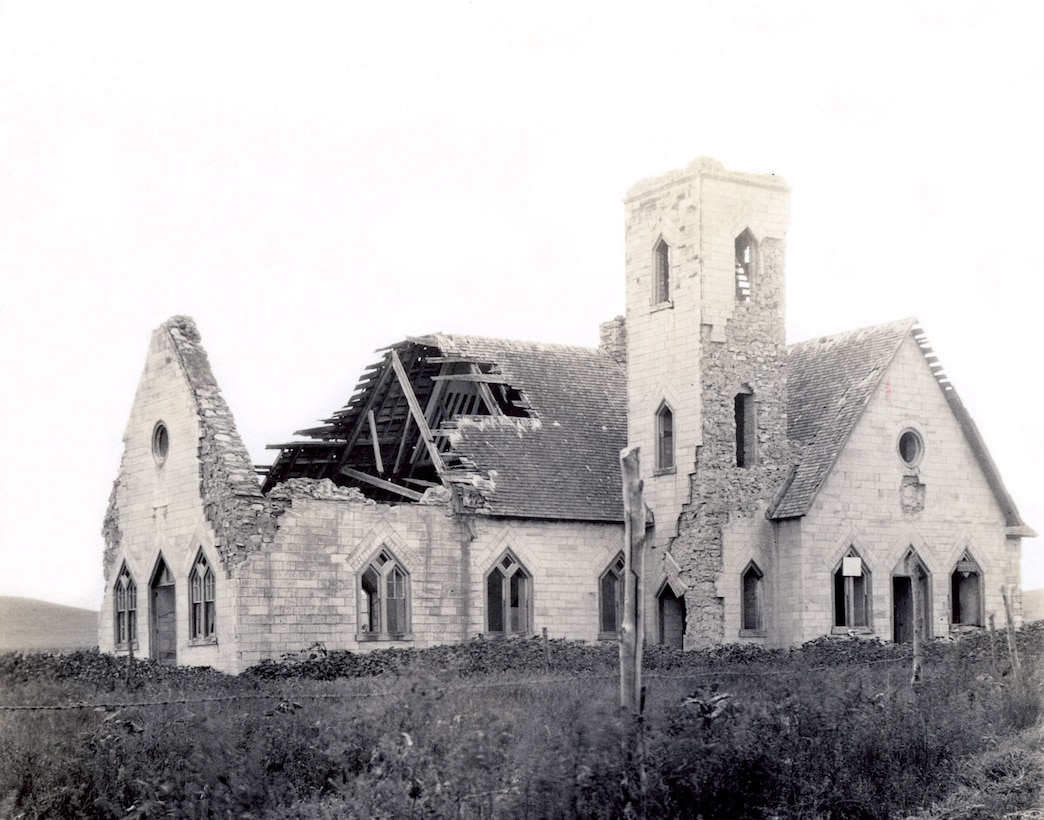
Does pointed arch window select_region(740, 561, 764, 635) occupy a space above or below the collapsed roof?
below

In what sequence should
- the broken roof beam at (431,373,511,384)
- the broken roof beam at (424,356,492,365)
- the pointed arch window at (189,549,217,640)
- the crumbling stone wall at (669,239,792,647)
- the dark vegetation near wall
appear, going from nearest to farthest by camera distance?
1. the dark vegetation near wall
2. the pointed arch window at (189,549,217,640)
3. the crumbling stone wall at (669,239,792,647)
4. the broken roof beam at (431,373,511,384)
5. the broken roof beam at (424,356,492,365)

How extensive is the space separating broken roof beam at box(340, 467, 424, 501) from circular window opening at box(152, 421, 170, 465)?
5206 millimetres

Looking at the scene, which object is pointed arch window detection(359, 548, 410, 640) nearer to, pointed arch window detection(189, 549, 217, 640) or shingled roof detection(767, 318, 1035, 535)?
pointed arch window detection(189, 549, 217, 640)

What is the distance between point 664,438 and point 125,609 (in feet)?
38.9

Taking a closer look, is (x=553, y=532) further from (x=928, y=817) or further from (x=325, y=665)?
(x=928, y=817)

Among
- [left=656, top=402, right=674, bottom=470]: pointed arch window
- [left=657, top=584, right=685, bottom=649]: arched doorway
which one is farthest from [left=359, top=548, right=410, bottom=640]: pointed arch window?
→ [left=656, top=402, right=674, bottom=470]: pointed arch window

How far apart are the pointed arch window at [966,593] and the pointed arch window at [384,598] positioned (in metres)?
12.0

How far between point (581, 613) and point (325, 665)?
6696mm

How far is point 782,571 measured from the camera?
33.4 metres

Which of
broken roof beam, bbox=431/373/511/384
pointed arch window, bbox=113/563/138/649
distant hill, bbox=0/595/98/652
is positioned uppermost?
broken roof beam, bbox=431/373/511/384

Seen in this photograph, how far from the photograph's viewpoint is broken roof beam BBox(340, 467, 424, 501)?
1373 inches

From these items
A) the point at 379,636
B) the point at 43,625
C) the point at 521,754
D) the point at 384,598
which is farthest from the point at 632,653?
the point at 43,625

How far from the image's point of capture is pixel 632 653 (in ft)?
58.0

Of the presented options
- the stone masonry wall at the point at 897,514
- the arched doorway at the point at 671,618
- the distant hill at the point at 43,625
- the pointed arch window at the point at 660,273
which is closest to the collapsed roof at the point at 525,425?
the stone masonry wall at the point at 897,514
